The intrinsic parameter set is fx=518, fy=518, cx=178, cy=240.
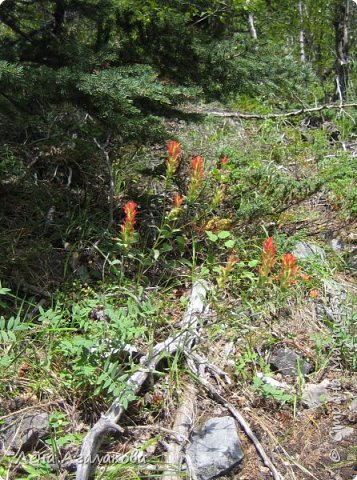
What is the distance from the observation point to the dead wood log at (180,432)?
7.54 ft

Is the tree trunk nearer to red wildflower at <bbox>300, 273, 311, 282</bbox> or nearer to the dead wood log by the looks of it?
red wildflower at <bbox>300, 273, 311, 282</bbox>

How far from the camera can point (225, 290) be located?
139 inches

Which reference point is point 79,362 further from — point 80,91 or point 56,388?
point 80,91

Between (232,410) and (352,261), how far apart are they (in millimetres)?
1915

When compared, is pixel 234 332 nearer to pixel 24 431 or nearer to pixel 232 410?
pixel 232 410

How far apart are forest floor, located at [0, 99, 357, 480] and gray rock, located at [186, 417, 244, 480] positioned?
8 cm

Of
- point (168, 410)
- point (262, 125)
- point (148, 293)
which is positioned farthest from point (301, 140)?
point (168, 410)

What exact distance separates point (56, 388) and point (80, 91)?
1609 mm

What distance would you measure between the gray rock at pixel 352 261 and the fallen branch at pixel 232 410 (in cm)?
173

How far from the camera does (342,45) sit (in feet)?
23.5

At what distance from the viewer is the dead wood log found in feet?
7.54

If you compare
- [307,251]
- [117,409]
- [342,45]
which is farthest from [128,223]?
[342,45]

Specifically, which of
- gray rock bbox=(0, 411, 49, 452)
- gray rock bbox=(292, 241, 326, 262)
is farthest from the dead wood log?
gray rock bbox=(292, 241, 326, 262)

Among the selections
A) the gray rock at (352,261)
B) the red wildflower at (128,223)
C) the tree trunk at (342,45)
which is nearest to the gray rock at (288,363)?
the gray rock at (352,261)
